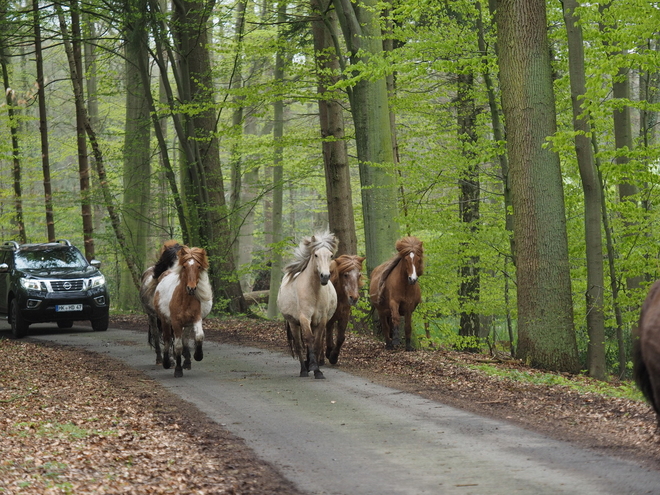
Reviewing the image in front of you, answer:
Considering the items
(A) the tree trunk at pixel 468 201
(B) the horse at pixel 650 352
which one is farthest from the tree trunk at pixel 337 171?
(B) the horse at pixel 650 352

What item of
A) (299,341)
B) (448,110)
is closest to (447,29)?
(448,110)

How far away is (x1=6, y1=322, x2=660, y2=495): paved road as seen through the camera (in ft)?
19.3

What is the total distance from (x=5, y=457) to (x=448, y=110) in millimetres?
16760

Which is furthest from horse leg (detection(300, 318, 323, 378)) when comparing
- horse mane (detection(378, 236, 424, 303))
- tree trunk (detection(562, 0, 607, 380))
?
tree trunk (detection(562, 0, 607, 380))

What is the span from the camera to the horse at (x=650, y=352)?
198 inches

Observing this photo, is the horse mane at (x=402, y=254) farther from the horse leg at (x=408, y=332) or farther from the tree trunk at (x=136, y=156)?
the tree trunk at (x=136, y=156)

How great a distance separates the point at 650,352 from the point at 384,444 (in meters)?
3.01

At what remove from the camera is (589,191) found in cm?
1256

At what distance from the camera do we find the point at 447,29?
16375 millimetres

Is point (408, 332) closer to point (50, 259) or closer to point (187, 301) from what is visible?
point (187, 301)

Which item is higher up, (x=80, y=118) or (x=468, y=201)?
(x=80, y=118)

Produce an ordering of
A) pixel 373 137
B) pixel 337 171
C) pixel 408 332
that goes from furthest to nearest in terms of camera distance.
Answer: pixel 337 171 < pixel 373 137 < pixel 408 332

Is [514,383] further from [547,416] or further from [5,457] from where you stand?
[5,457]

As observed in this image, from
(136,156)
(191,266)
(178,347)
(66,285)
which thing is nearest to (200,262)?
(191,266)
